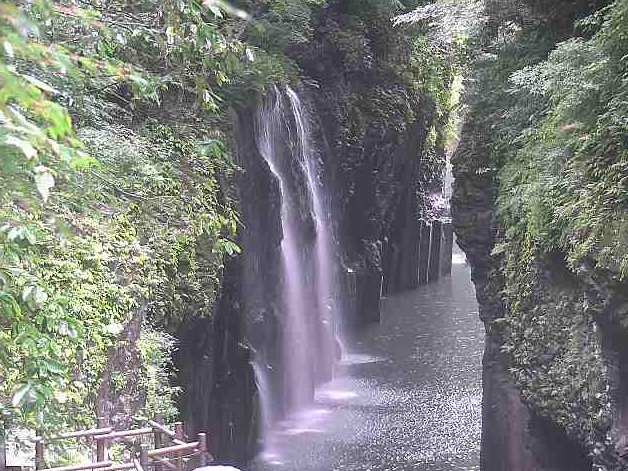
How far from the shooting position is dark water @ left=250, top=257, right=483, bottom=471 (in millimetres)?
12930

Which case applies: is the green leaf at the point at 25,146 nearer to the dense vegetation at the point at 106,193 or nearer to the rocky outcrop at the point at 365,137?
the dense vegetation at the point at 106,193

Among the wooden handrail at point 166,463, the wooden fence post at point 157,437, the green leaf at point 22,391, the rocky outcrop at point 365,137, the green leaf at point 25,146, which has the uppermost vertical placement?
the rocky outcrop at point 365,137

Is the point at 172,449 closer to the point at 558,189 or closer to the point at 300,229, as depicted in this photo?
the point at 558,189

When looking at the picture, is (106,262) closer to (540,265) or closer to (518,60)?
(540,265)

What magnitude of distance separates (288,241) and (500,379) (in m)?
5.93

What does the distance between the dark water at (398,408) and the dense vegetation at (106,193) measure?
4.32 m

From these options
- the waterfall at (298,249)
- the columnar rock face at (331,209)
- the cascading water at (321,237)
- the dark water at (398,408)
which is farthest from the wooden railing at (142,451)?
the cascading water at (321,237)

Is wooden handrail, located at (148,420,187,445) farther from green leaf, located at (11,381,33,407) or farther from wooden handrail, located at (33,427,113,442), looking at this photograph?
green leaf, located at (11,381,33,407)

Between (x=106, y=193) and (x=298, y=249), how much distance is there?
1127 centimetres

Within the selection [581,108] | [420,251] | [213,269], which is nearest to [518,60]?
[581,108]

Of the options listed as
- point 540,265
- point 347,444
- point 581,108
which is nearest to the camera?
point 581,108

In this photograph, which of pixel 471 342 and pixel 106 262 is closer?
pixel 106 262

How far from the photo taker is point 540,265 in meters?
9.50

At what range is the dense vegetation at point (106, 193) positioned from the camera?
2801 millimetres
